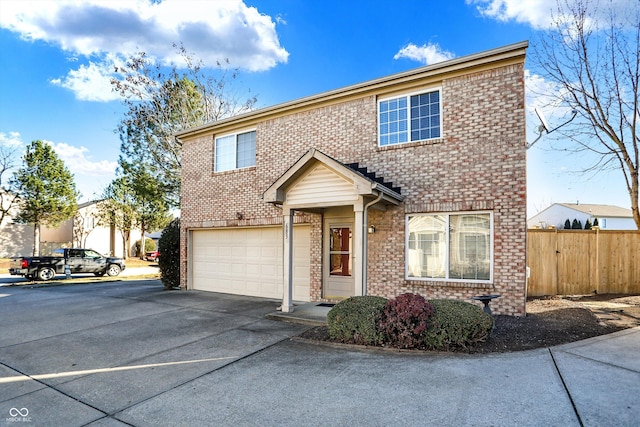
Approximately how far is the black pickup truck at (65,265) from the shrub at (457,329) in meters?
19.8

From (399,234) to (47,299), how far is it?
11.8m

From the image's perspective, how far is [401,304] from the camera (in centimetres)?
586

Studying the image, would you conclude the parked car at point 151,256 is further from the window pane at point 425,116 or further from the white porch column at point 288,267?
the window pane at point 425,116

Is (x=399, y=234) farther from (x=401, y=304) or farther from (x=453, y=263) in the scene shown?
(x=401, y=304)

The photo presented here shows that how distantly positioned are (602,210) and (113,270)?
4868 centimetres

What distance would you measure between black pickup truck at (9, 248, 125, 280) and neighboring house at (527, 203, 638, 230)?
38662 millimetres

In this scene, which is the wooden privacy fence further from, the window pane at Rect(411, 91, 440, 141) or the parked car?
the parked car

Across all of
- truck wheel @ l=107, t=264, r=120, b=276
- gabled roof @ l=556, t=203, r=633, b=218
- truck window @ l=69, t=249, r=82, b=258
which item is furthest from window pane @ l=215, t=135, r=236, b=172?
gabled roof @ l=556, t=203, r=633, b=218

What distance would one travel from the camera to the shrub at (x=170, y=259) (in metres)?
13.7

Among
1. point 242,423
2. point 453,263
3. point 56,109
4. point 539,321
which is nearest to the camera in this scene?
point 242,423

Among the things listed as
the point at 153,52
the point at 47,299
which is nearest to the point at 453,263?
the point at 47,299

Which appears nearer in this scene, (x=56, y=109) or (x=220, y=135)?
(x=220, y=135)

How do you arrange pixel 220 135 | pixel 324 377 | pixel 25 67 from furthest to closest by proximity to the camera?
1. pixel 25 67
2. pixel 220 135
3. pixel 324 377

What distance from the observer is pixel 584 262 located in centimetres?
1052
